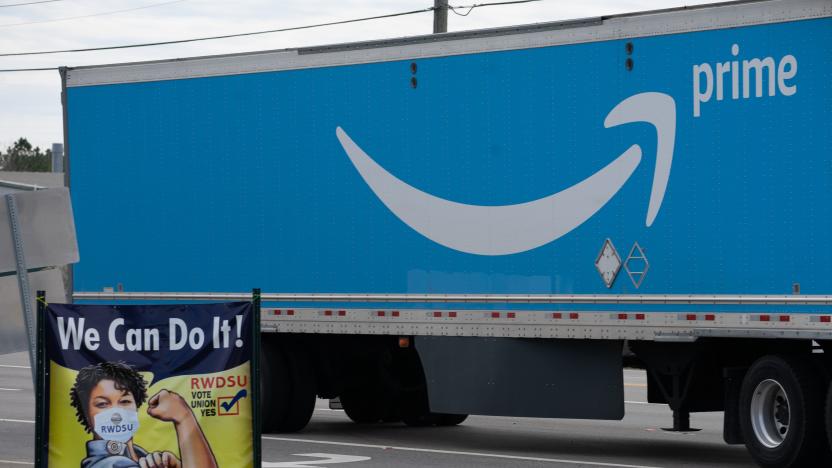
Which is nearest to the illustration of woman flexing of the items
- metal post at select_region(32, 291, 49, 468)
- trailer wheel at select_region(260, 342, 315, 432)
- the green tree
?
metal post at select_region(32, 291, 49, 468)

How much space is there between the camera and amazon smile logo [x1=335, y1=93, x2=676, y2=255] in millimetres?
13258

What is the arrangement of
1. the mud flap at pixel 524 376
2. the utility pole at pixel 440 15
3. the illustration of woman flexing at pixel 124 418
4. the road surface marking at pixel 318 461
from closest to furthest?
1. the illustration of woman flexing at pixel 124 418
2. the road surface marking at pixel 318 461
3. the mud flap at pixel 524 376
4. the utility pole at pixel 440 15

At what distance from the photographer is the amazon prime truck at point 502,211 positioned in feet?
41.2

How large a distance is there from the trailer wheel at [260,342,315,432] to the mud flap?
1881 millimetres

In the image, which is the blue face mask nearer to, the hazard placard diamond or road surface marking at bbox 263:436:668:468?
road surface marking at bbox 263:436:668:468

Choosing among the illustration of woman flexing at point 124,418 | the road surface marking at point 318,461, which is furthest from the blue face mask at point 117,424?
the road surface marking at point 318,461

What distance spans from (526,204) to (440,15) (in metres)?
11.1

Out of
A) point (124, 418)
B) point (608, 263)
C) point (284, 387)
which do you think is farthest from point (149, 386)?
point (284, 387)

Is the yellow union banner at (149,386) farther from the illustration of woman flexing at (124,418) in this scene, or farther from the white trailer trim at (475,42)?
the white trailer trim at (475,42)

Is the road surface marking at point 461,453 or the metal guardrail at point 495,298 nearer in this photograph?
the metal guardrail at point 495,298

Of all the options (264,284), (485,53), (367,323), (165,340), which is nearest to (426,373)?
(367,323)

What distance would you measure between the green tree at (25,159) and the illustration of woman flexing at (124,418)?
107425mm

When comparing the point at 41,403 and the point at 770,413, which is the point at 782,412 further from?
the point at 41,403

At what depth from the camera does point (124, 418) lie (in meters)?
8.73
